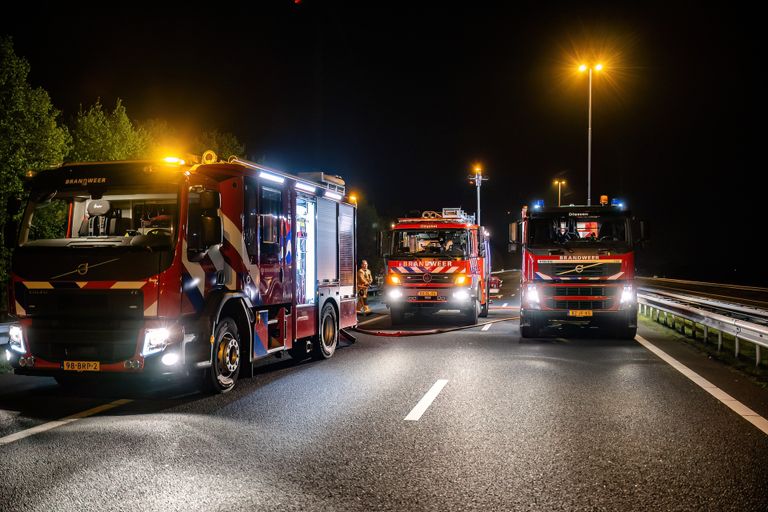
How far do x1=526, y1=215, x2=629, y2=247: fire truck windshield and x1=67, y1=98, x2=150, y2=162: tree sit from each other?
36.6 meters

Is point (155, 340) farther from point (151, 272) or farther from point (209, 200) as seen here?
point (209, 200)

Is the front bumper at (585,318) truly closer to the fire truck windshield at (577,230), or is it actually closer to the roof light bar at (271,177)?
the fire truck windshield at (577,230)

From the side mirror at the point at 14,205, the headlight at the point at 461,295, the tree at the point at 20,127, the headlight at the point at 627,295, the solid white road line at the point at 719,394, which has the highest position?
the tree at the point at 20,127

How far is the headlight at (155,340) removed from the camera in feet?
24.5

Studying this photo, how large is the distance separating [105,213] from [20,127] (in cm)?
3476

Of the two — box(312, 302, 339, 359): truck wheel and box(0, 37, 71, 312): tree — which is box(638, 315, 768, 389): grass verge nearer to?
box(312, 302, 339, 359): truck wheel

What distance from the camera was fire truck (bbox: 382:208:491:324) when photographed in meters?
18.3

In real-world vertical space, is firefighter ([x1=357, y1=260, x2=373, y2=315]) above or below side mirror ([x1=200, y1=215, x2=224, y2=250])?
below

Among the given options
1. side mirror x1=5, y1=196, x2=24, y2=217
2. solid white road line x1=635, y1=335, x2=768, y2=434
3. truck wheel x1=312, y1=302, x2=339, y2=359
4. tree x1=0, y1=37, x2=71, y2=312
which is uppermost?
tree x1=0, y1=37, x2=71, y2=312

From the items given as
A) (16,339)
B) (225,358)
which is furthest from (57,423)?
(225,358)

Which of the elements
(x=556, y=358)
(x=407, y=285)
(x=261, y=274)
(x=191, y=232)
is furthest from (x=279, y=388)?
(x=407, y=285)

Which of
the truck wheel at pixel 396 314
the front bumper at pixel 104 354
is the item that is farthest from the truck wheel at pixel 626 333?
the front bumper at pixel 104 354

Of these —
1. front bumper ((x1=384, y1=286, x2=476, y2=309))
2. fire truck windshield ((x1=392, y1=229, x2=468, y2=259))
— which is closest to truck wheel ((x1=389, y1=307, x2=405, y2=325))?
front bumper ((x1=384, y1=286, x2=476, y2=309))

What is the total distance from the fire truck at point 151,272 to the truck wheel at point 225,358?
0.5 inches
